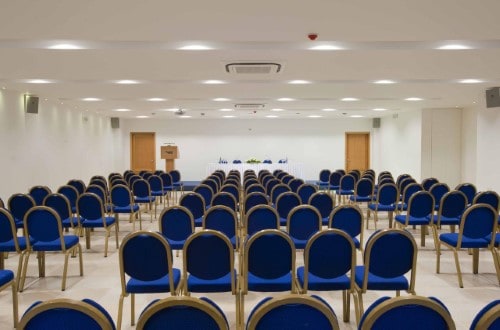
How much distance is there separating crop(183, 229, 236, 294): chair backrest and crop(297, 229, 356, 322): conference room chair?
684 millimetres

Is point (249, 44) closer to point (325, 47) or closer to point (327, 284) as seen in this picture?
point (325, 47)

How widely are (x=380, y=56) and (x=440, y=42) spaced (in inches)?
41.7

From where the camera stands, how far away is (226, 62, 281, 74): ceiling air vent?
25.3 ft

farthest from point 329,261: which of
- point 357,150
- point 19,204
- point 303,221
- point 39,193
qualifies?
point 357,150

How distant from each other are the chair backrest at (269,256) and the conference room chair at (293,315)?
1805mm

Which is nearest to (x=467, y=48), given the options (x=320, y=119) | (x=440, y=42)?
(x=440, y=42)

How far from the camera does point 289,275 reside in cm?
444

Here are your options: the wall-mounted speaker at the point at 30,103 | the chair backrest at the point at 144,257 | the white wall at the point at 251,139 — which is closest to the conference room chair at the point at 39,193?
the wall-mounted speaker at the point at 30,103

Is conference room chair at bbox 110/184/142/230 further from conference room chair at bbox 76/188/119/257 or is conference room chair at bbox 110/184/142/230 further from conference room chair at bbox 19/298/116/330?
conference room chair at bbox 19/298/116/330

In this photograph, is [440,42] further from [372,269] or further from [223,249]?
[223,249]

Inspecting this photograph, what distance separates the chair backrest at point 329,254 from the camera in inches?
162

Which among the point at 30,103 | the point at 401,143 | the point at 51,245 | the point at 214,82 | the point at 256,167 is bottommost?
the point at 51,245

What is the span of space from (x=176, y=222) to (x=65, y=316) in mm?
3426

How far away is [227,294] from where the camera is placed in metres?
5.46
